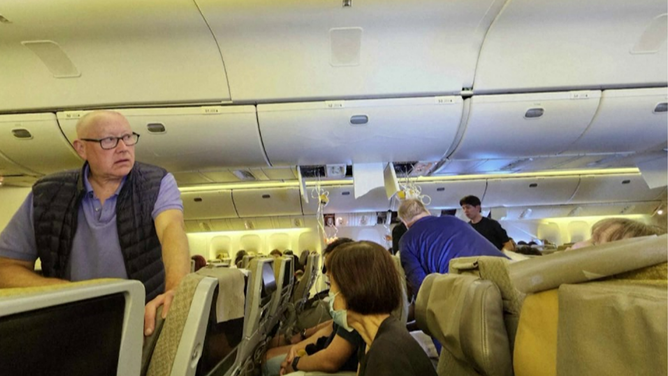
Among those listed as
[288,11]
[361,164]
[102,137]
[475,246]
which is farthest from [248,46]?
[475,246]

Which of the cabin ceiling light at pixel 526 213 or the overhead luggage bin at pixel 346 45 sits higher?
the overhead luggage bin at pixel 346 45

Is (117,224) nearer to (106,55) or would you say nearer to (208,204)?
(106,55)

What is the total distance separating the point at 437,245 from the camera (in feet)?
10.0

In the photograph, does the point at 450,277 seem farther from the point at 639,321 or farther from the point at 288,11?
the point at 288,11

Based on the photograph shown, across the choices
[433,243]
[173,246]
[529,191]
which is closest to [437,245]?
[433,243]

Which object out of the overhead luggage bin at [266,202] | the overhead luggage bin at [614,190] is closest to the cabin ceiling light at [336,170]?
the overhead luggage bin at [266,202]

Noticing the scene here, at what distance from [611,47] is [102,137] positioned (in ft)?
11.6

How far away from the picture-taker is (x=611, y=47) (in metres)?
2.61

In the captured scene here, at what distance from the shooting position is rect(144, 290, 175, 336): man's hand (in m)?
0.82

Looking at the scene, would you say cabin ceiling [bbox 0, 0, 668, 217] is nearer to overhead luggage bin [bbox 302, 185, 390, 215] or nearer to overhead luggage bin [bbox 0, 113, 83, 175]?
overhead luggage bin [bbox 0, 113, 83, 175]

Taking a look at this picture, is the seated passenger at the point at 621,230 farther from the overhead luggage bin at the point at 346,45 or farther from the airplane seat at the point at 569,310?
the overhead luggage bin at the point at 346,45

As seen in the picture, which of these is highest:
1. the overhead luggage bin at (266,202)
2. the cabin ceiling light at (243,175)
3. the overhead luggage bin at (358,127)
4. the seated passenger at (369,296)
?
the overhead luggage bin at (358,127)

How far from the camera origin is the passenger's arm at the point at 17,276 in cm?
140

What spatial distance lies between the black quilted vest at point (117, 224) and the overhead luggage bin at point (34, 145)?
5.65ft
